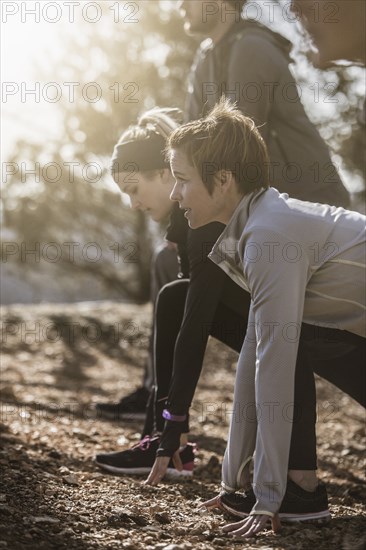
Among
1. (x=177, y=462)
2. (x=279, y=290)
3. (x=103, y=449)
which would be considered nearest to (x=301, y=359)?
(x=279, y=290)

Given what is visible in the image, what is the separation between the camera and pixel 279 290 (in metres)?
2.45

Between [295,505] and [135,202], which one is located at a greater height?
[135,202]

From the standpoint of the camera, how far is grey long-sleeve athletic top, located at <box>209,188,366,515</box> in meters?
2.45

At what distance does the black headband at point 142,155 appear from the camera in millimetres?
3535

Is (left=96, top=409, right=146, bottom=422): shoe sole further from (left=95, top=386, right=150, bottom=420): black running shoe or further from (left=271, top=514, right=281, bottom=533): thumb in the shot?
(left=271, top=514, right=281, bottom=533): thumb

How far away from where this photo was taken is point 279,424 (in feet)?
8.06

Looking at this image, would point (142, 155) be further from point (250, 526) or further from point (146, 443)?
point (250, 526)

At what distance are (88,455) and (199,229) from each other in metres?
1.33

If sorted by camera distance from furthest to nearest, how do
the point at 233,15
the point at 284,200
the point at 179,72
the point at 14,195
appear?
1. the point at 14,195
2. the point at 179,72
3. the point at 233,15
4. the point at 284,200

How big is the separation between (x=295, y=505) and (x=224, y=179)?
44.2 inches

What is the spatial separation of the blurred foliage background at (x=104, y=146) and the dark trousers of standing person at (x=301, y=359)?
4.85m

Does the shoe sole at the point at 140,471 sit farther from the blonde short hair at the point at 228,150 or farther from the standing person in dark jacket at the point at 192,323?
the blonde short hair at the point at 228,150

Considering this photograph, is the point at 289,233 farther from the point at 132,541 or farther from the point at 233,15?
the point at 233,15

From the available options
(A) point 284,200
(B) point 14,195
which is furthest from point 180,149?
(B) point 14,195
